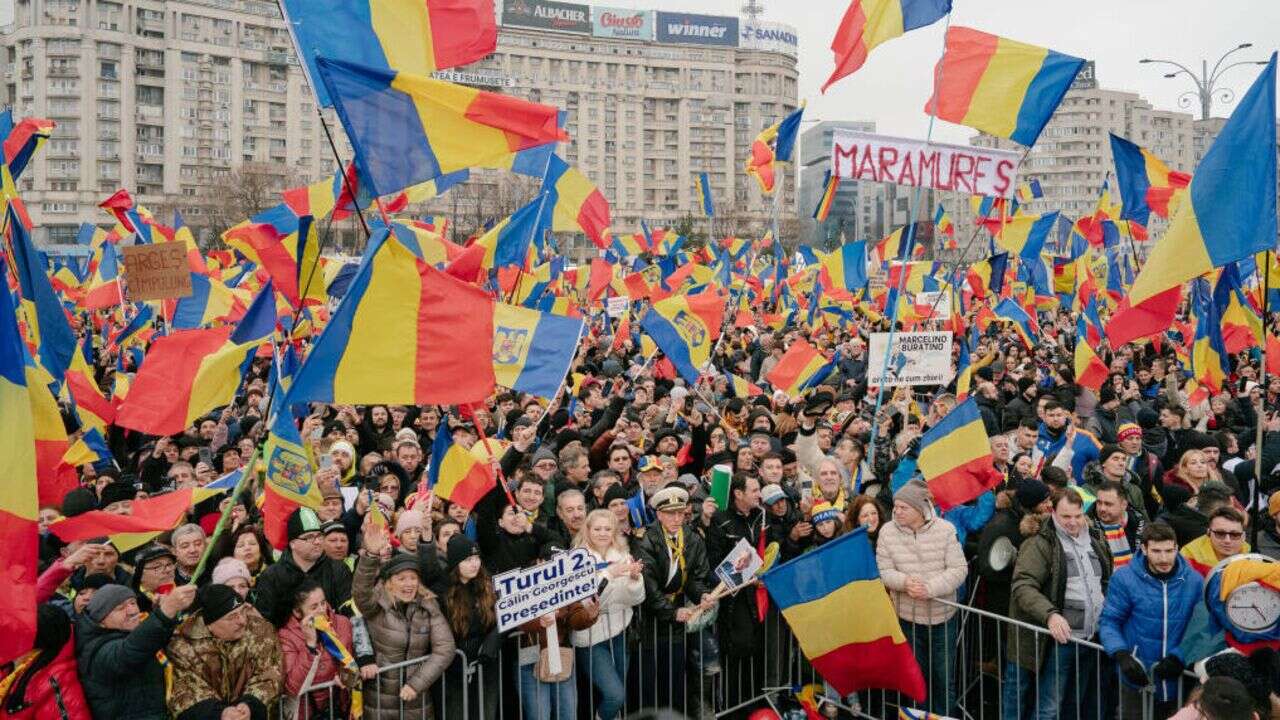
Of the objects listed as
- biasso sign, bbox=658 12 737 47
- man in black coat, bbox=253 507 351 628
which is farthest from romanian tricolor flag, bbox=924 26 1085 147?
biasso sign, bbox=658 12 737 47

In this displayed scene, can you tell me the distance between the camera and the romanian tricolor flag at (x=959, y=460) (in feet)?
23.4

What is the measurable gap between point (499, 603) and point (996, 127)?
571 cm

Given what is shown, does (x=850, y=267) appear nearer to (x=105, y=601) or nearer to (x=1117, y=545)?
(x=1117, y=545)

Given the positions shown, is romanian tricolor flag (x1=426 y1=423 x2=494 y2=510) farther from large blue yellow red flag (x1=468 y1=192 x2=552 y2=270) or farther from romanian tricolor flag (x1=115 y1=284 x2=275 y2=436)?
large blue yellow red flag (x1=468 y1=192 x2=552 y2=270)

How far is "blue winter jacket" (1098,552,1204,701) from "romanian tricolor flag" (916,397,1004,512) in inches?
72.8

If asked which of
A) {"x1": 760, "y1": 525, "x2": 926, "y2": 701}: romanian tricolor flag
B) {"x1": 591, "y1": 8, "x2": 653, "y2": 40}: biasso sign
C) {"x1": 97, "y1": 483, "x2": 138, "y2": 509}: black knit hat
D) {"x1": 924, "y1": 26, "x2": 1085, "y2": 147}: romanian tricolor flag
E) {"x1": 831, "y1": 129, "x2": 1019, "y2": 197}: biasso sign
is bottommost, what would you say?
{"x1": 760, "y1": 525, "x2": 926, "y2": 701}: romanian tricolor flag

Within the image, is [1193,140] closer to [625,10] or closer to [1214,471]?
[625,10]

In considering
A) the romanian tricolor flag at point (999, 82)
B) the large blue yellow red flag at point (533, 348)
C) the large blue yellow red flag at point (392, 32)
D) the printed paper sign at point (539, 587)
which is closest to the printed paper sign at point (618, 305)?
the romanian tricolor flag at point (999, 82)

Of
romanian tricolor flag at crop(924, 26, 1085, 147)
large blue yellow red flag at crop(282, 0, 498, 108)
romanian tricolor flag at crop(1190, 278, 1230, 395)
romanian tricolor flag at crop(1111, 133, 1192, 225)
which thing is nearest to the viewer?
large blue yellow red flag at crop(282, 0, 498, 108)

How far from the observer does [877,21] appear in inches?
348

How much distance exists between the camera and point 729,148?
375 feet

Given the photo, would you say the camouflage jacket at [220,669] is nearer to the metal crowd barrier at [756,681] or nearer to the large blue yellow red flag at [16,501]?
the metal crowd barrier at [756,681]

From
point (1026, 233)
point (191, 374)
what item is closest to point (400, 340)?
point (191, 374)

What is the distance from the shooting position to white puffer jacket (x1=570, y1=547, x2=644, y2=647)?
600cm
